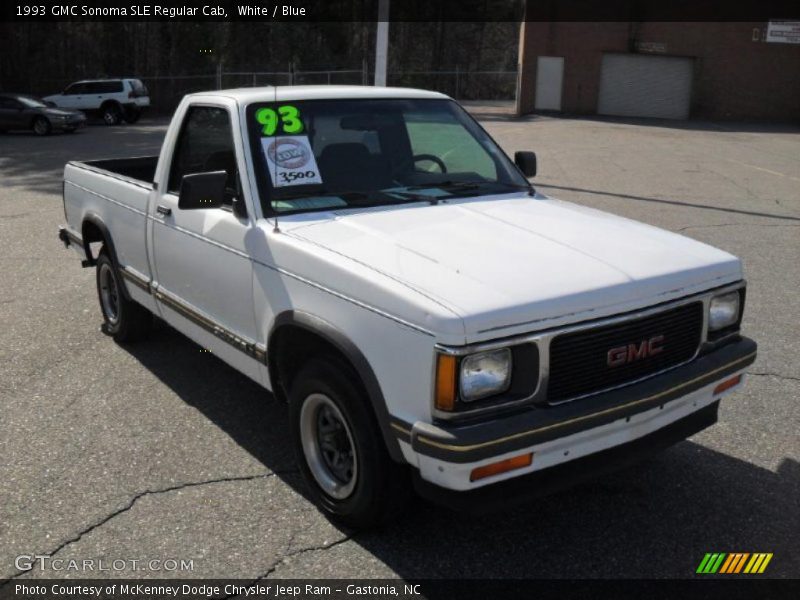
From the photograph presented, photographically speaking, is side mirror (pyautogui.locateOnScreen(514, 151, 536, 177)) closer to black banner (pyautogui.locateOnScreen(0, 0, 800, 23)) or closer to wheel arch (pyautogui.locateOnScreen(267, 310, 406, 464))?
wheel arch (pyautogui.locateOnScreen(267, 310, 406, 464))

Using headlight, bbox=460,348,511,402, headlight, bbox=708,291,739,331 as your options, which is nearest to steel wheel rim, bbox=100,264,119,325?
headlight, bbox=460,348,511,402

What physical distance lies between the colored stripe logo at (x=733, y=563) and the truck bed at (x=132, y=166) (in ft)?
16.8

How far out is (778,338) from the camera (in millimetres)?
6227

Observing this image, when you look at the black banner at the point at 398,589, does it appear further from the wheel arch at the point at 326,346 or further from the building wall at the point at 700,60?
the building wall at the point at 700,60

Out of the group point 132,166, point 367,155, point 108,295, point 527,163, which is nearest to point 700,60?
point 132,166

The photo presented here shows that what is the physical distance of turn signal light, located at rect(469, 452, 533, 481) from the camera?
3.01 m

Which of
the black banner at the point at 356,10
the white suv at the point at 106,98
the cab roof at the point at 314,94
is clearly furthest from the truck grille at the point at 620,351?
the black banner at the point at 356,10

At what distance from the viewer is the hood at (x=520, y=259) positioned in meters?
3.11

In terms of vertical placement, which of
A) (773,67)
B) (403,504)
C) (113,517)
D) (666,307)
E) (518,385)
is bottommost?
(113,517)

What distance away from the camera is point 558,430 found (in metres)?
3.10

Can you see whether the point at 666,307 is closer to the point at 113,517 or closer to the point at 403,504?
the point at 403,504

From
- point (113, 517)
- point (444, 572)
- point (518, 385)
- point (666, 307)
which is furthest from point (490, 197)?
point (113, 517)

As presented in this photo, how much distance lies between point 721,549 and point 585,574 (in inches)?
25.4

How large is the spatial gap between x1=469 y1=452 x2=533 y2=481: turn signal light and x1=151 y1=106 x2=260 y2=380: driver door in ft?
5.00
